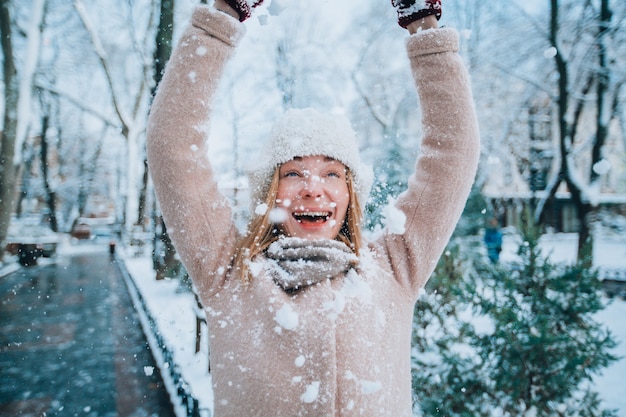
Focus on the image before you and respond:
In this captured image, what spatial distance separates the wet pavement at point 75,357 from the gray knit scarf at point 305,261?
12.6 feet

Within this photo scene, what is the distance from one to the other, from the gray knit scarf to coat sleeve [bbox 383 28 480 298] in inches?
7.4

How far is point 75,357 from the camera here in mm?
6340

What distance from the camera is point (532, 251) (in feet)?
10.9

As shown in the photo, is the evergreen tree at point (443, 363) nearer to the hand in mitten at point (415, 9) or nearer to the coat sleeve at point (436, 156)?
the coat sleeve at point (436, 156)

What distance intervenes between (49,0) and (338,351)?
9.25 meters

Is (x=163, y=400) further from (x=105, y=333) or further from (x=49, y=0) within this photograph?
(x=49, y=0)

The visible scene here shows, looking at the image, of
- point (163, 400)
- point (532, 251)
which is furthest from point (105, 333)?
point (532, 251)

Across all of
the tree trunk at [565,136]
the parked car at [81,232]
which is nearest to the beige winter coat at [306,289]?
the tree trunk at [565,136]

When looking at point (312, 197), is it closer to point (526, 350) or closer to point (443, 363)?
point (526, 350)

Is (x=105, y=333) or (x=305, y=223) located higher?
(x=305, y=223)

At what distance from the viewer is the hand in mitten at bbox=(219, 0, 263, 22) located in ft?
3.94

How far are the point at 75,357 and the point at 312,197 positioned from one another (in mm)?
6660

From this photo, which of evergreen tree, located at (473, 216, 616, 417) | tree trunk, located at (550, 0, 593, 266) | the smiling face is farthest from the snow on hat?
tree trunk, located at (550, 0, 593, 266)

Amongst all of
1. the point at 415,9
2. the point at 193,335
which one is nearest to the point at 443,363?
the point at 415,9
